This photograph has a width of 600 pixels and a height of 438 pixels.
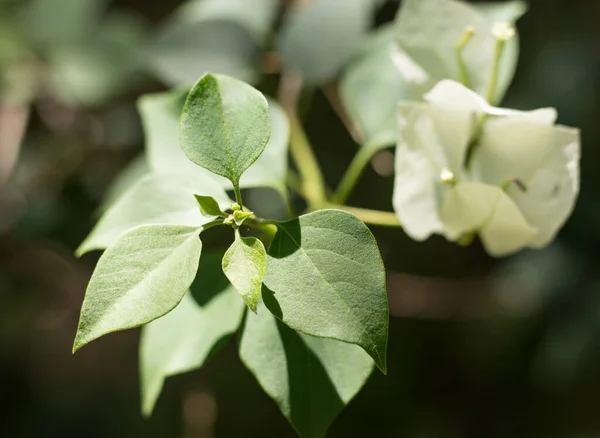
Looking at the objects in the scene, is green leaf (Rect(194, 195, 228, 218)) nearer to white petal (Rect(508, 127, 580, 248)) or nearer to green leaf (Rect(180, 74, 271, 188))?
green leaf (Rect(180, 74, 271, 188))

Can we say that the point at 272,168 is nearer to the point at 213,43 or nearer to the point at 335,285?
the point at 335,285

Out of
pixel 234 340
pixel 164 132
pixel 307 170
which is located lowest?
pixel 234 340

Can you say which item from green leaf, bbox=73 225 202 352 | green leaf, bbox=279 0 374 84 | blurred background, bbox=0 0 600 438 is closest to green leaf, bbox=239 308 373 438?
green leaf, bbox=73 225 202 352

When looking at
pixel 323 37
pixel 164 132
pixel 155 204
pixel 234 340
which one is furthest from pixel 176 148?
pixel 234 340

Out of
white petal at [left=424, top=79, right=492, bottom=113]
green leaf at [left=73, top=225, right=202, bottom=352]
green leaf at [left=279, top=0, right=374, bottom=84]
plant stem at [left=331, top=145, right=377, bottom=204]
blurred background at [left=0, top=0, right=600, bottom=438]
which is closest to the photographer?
green leaf at [left=73, top=225, right=202, bottom=352]

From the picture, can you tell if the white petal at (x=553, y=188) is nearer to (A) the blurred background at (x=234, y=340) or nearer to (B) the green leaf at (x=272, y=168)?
(B) the green leaf at (x=272, y=168)

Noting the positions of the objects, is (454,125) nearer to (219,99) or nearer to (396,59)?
(396,59)

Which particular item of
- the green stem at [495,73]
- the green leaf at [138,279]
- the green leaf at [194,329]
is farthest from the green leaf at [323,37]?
the green leaf at [138,279]
